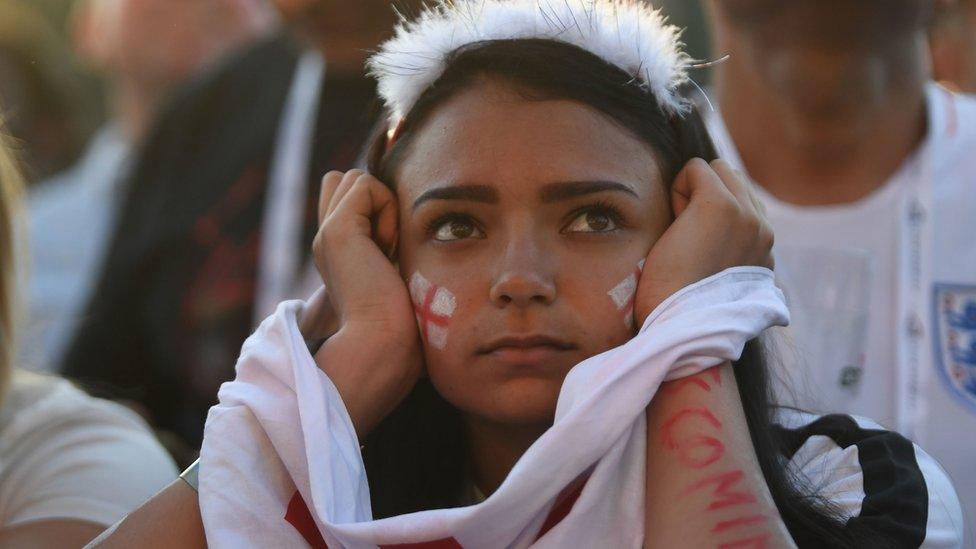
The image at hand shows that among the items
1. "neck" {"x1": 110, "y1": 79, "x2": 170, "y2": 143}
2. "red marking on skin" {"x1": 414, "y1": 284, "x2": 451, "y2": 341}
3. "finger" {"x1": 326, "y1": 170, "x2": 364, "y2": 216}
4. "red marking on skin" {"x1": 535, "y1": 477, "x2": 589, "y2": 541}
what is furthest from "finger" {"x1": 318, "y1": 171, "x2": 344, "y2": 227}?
"neck" {"x1": 110, "y1": 79, "x2": 170, "y2": 143}

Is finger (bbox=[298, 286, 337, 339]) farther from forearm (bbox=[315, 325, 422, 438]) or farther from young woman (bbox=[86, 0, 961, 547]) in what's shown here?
forearm (bbox=[315, 325, 422, 438])

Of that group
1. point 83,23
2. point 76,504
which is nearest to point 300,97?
point 76,504

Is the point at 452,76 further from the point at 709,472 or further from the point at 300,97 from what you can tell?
the point at 300,97

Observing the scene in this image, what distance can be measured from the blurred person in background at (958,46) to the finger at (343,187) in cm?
258

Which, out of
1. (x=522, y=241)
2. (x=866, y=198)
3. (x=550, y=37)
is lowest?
(x=866, y=198)

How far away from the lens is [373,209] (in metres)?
2.72

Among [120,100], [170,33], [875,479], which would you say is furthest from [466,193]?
[120,100]

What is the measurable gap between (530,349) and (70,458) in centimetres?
120

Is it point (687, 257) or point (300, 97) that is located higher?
point (687, 257)

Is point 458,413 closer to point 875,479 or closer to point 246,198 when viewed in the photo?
point 875,479

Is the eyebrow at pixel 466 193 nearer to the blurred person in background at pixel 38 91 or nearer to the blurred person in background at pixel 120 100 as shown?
the blurred person in background at pixel 120 100

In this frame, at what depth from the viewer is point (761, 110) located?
3.80 m

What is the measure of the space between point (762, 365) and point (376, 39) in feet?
7.57

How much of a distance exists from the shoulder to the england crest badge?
0.90 m
